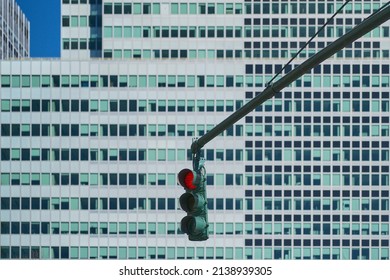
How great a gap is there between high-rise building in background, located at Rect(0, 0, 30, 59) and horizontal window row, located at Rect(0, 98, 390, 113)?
3591 cm

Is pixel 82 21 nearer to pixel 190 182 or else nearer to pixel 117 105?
pixel 117 105

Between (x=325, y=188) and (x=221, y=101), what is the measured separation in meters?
16.2

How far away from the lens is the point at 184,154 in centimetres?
9394

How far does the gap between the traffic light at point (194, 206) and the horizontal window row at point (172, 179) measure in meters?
85.0

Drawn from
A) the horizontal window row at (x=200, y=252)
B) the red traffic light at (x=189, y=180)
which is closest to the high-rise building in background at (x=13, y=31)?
the horizontal window row at (x=200, y=252)

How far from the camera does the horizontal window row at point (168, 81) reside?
93.1 meters

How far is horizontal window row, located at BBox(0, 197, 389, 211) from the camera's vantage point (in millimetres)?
93938

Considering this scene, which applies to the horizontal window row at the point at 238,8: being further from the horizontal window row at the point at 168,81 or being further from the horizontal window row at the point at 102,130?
the horizontal window row at the point at 102,130

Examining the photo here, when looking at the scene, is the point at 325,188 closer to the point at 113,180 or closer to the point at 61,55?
the point at 113,180

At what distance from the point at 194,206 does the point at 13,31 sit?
5330 inches

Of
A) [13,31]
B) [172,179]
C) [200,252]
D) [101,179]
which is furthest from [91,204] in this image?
[13,31]

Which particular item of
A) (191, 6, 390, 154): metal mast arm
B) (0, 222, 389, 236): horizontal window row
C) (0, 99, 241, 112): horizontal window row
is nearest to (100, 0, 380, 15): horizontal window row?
(0, 99, 241, 112): horizontal window row

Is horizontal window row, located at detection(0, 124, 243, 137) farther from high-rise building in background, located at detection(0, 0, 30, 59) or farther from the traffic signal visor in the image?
the traffic signal visor
